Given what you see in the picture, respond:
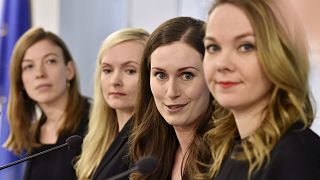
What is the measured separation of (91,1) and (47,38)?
0.85 meters

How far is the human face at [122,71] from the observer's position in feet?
7.89

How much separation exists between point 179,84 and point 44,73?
56.4 inches

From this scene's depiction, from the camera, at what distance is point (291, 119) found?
1.40 metres

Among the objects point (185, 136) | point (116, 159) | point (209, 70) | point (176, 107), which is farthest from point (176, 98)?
point (116, 159)

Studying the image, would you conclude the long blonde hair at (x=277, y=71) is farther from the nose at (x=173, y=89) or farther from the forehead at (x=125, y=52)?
the forehead at (x=125, y=52)

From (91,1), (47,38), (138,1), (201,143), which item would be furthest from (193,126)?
(91,1)

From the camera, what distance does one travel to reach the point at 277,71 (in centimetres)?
137

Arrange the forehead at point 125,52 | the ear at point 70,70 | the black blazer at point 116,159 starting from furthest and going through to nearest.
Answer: the ear at point 70,70 → the forehead at point 125,52 → the black blazer at point 116,159

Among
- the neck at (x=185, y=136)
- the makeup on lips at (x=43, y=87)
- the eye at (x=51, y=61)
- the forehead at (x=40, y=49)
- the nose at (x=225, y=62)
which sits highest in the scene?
the forehead at (x=40, y=49)

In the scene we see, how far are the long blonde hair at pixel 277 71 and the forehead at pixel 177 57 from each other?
1.47 feet

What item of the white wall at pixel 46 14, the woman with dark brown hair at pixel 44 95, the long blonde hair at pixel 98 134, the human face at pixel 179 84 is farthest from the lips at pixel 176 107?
the white wall at pixel 46 14

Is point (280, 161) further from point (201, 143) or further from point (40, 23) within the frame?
point (40, 23)

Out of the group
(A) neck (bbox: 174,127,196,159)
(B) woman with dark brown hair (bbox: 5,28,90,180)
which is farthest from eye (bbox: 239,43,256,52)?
(B) woman with dark brown hair (bbox: 5,28,90,180)

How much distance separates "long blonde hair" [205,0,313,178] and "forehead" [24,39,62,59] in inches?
73.9
